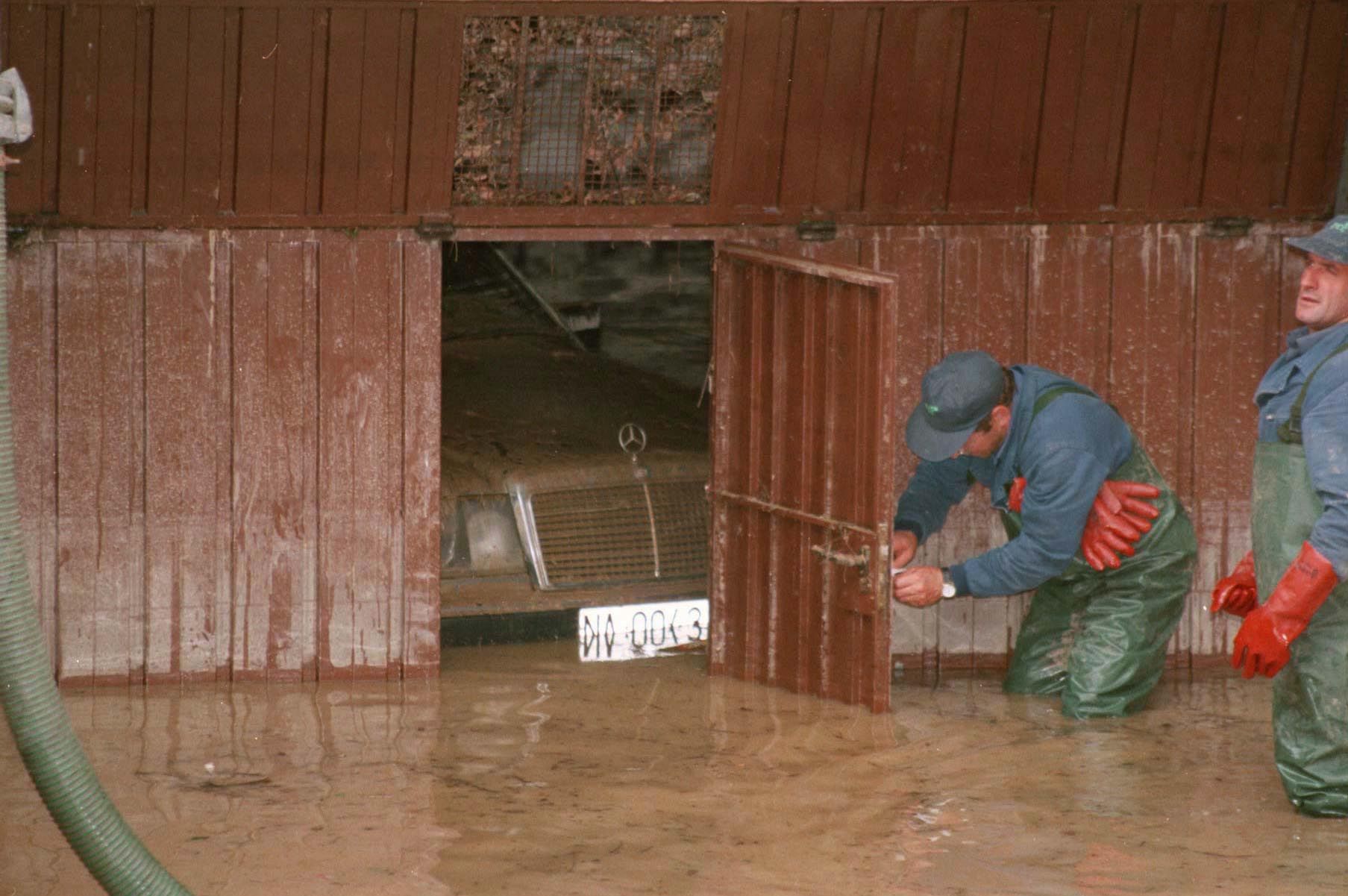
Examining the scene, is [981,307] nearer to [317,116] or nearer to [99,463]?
[317,116]

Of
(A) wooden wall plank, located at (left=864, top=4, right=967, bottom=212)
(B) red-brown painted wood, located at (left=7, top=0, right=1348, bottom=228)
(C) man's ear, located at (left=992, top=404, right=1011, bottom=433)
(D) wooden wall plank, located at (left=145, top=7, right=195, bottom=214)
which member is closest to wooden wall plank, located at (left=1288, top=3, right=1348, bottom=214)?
(B) red-brown painted wood, located at (left=7, top=0, right=1348, bottom=228)

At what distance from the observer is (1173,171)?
278 inches

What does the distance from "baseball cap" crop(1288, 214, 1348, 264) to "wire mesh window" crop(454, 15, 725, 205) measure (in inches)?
101

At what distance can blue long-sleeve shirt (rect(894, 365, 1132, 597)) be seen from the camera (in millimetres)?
5996

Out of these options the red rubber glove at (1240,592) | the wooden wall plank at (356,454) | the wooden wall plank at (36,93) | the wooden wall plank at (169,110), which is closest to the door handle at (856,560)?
the red rubber glove at (1240,592)

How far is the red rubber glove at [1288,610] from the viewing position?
4719 mm

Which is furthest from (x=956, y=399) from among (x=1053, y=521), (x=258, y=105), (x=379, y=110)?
(x=258, y=105)

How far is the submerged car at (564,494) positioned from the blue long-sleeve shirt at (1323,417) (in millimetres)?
3200

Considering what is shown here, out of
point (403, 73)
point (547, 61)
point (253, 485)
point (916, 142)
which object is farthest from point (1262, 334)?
point (253, 485)

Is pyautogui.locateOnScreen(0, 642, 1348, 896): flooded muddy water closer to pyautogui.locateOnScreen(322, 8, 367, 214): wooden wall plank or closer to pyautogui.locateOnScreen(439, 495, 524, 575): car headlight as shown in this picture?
pyautogui.locateOnScreen(439, 495, 524, 575): car headlight

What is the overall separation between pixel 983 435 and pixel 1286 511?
1367 millimetres

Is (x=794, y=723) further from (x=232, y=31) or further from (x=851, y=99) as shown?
(x=232, y=31)

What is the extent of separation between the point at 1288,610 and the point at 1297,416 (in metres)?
0.59

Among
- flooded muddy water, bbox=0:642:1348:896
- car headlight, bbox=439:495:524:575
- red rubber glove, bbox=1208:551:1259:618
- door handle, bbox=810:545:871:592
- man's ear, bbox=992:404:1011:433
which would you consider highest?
man's ear, bbox=992:404:1011:433
